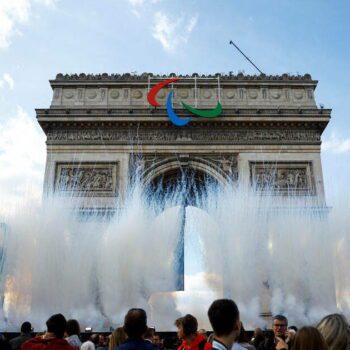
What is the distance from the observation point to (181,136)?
24.0 metres

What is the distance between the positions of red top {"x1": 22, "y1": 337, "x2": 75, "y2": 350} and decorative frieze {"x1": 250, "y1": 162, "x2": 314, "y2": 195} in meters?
19.7

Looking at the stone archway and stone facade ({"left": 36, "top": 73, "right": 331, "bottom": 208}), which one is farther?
the stone archway

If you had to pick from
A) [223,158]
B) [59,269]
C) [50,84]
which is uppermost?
[50,84]

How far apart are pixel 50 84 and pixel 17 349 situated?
Answer: 799 inches

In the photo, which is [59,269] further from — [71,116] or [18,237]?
[71,116]

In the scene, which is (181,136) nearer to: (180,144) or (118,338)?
(180,144)

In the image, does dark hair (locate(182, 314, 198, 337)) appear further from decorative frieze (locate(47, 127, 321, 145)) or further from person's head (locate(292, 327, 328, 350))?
decorative frieze (locate(47, 127, 321, 145))

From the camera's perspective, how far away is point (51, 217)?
66.9ft

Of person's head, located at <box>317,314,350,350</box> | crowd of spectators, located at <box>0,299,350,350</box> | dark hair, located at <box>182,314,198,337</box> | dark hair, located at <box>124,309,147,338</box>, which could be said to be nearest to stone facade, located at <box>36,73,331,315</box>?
dark hair, located at <box>182,314,198,337</box>

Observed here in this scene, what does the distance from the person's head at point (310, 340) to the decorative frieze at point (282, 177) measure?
20.6 metres

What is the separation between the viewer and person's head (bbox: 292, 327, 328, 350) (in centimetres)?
279

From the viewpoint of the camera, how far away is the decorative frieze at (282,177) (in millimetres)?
23125

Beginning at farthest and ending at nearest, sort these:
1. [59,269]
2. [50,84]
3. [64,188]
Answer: [50,84], [64,188], [59,269]

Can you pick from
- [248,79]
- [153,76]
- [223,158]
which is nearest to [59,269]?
[223,158]
